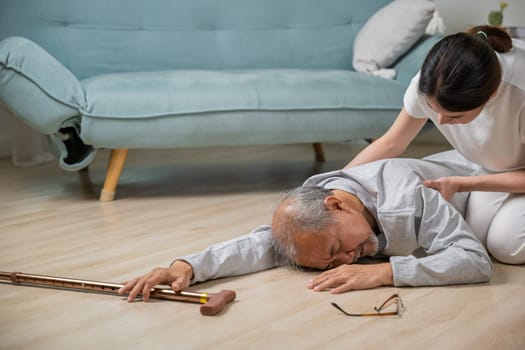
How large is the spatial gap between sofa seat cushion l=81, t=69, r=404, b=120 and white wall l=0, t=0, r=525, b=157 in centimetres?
115

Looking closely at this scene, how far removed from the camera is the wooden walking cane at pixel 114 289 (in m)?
1.66

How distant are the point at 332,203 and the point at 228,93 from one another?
1.16 metres

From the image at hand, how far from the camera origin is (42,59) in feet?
9.28

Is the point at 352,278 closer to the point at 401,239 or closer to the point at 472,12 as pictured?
the point at 401,239

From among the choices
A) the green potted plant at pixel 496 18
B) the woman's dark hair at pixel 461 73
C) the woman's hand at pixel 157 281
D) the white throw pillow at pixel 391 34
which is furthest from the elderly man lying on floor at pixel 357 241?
the green potted plant at pixel 496 18

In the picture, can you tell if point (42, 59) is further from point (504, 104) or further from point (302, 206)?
point (504, 104)

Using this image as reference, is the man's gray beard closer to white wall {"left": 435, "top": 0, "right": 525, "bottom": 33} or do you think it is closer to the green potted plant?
the green potted plant

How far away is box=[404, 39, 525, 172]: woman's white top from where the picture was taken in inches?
74.2

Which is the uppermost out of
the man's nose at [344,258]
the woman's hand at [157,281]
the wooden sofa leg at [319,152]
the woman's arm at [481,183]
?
the woman's hand at [157,281]

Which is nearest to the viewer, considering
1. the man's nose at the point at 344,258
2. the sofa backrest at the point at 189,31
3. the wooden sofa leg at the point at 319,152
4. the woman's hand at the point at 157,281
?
the woman's hand at the point at 157,281

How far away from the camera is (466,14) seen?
4.19 m

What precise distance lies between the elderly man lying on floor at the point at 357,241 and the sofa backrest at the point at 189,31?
1.67 metres

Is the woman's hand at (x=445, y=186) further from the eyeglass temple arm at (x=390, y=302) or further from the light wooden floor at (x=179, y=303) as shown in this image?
the eyeglass temple arm at (x=390, y=302)

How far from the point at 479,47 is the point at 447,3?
268 centimetres
